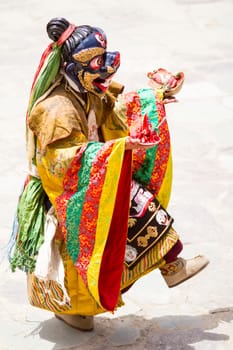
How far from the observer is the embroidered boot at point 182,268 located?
5141 mm

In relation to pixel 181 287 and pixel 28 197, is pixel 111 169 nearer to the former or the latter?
pixel 28 197

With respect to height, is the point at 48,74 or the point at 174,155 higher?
the point at 48,74

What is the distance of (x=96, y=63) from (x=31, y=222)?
746 mm

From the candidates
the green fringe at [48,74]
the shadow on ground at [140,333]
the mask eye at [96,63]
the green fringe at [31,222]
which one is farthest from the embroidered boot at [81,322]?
the mask eye at [96,63]

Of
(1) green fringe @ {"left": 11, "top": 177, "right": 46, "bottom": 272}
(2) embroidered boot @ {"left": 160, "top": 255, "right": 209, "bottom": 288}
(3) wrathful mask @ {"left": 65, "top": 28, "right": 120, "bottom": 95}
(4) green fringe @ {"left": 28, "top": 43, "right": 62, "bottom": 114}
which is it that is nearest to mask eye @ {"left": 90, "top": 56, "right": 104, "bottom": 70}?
(3) wrathful mask @ {"left": 65, "top": 28, "right": 120, "bottom": 95}

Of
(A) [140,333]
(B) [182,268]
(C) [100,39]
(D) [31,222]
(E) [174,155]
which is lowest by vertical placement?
(E) [174,155]

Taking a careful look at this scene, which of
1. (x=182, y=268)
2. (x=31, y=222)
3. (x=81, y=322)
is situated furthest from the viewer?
(x=81, y=322)

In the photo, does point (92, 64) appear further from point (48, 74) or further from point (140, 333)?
point (140, 333)

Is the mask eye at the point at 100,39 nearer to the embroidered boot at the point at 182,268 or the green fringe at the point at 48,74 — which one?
the green fringe at the point at 48,74

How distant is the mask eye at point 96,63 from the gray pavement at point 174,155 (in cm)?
128

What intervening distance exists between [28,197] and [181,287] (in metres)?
1.15

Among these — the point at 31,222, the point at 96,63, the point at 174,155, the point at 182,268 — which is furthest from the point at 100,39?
the point at 174,155

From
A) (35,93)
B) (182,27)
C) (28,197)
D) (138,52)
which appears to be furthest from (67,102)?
(182,27)

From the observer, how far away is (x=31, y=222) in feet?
16.3
